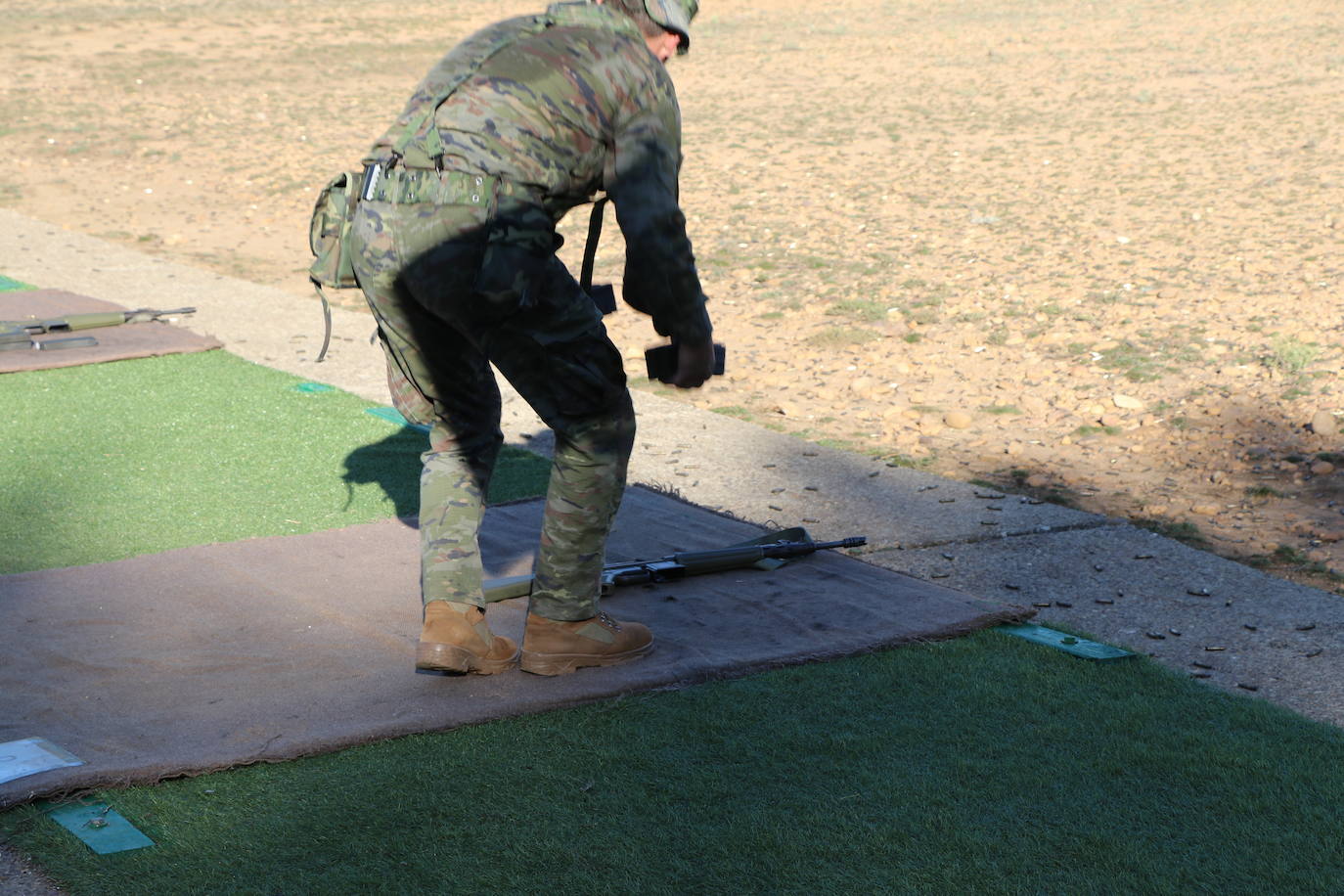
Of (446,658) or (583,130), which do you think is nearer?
(583,130)

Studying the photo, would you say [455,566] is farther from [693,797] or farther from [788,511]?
[788,511]

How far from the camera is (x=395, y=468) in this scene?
17.5 ft

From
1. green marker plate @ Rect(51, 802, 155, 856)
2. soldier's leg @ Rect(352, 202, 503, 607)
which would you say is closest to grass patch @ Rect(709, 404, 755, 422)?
soldier's leg @ Rect(352, 202, 503, 607)

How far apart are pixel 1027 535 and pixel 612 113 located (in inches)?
90.7

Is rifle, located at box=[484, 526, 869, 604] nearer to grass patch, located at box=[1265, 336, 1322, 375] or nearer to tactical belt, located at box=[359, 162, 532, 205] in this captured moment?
tactical belt, located at box=[359, 162, 532, 205]

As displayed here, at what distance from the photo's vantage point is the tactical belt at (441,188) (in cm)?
304

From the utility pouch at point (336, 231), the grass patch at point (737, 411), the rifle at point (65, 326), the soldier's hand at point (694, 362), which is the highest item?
the utility pouch at point (336, 231)

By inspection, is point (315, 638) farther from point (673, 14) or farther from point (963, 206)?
point (963, 206)

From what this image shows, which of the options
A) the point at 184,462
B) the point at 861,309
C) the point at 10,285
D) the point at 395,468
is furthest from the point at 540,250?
the point at 10,285

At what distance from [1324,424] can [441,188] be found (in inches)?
170

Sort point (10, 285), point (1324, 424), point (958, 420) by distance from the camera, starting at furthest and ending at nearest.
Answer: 1. point (10, 285)
2. point (958, 420)
3. point (1324, 424)

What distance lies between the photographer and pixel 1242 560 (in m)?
4.66

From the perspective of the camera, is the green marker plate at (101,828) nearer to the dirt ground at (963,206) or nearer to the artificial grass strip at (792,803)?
the artificial grass strip at (792,803)

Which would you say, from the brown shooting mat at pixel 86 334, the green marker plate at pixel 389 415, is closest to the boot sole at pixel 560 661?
the green marker plate at pixel 389 415
